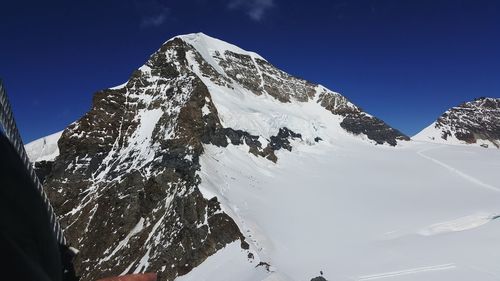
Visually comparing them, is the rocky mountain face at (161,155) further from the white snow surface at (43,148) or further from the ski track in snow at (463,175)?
the white snow surface at (43,148)

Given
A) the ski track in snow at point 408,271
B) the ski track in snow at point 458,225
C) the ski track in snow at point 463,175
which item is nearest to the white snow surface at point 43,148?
the ski track in snow at point 463,175

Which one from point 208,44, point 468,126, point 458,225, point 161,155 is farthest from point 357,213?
point 468,126

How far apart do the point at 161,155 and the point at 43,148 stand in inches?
1668

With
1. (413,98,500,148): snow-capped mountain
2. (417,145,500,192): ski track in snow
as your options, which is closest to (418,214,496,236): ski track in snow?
(417,145,500,192): ski track in snow

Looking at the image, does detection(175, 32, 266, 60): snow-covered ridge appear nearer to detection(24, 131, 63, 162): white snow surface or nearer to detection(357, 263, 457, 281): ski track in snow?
detection(24, 131, 63, 162): white snow surface

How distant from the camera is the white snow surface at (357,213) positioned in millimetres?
26922

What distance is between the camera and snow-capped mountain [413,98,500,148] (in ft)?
362

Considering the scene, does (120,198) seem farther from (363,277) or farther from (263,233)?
(363,277)

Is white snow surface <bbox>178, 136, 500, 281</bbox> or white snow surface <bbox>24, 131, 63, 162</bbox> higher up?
white snow surface <bbox>24, 131, 63, 162</bbox>

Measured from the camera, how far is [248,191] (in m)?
41.6

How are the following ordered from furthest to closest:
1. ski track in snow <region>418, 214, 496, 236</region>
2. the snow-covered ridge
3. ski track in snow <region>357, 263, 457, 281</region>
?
the snow-covered ridge < ski track in snow <region>418, 214, 496, 236</region> < ski track in snow <region>357, 263, 457, 281</region>

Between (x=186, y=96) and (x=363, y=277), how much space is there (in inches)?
1324

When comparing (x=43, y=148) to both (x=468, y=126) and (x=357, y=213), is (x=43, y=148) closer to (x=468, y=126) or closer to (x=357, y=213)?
(x=357, y=213)

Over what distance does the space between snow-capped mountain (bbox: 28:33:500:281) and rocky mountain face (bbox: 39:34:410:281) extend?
0.55 ft
